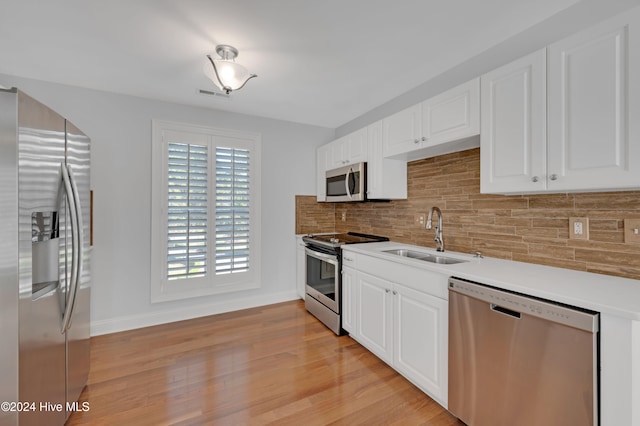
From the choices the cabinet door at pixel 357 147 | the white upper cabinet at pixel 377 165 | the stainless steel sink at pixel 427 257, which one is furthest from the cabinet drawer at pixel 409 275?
the cabinet door at pixel 357 147

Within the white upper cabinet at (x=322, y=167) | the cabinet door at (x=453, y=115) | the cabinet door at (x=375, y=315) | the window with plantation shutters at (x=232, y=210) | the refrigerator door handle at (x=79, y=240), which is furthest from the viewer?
the white upper cabinet at (x=322, y=167)

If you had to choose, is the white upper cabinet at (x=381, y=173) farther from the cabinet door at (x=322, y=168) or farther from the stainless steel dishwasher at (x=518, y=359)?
the stainless steel dishwasher at (x=518, y=359)

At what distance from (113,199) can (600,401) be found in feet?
12.4

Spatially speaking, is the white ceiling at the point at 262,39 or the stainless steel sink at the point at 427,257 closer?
the white ceiling at the point at 262,39

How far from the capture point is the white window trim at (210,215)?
3086 millimetres

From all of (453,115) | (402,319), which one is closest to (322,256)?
(402,319)

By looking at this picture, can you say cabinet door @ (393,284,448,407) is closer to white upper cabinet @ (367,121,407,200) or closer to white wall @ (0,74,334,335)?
white upper cabinet @ (367,121,407,200)

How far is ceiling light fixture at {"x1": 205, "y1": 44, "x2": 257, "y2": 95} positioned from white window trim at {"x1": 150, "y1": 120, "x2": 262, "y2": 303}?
1.25 m

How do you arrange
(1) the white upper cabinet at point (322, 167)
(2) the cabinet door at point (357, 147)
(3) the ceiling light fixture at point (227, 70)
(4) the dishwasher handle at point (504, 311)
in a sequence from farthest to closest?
(1) the white upper cabinet at point (322, 167) → (2) the cabinet door at point (357, 147) → (3) the ceiling light fixture at point (227, 70) → (4) the dishwasher handle at point (504, 311)

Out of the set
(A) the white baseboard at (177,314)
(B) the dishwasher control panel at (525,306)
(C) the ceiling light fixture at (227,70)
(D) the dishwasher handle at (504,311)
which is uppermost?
(C) the ceiling light fixture at (227,70)

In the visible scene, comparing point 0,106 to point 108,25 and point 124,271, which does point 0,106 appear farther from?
point 124,271

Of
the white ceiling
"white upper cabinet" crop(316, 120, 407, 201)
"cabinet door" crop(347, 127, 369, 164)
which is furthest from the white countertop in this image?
the white ceiling

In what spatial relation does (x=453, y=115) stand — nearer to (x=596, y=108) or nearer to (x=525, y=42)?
(x=525, y=42)

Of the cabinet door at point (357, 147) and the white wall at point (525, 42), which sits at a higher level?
the white wall at point (525, 42)
